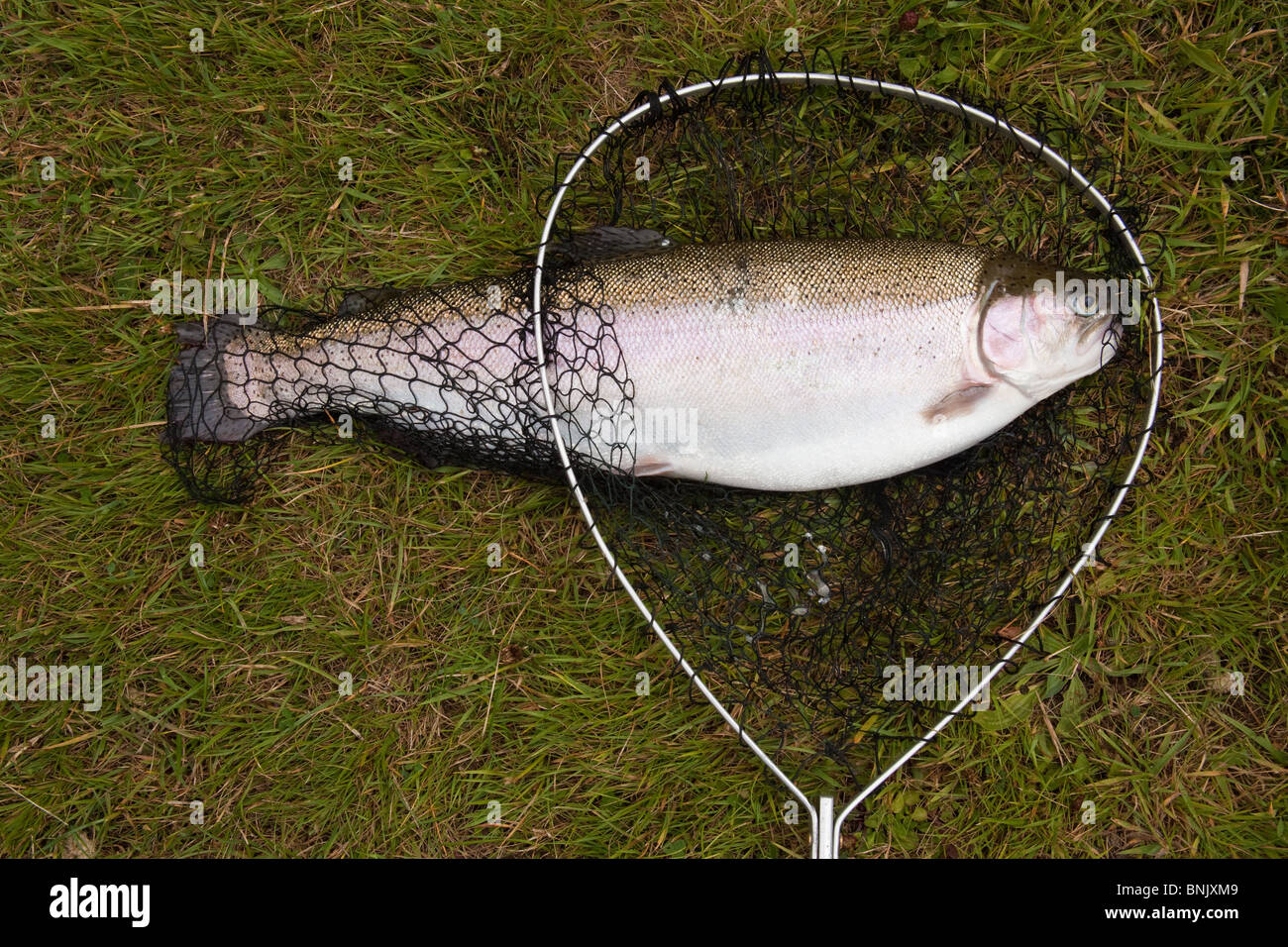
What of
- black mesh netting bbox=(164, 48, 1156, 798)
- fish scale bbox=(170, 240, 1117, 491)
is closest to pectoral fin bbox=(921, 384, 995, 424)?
fish scale bbox=(170, 240, 1117, 491)

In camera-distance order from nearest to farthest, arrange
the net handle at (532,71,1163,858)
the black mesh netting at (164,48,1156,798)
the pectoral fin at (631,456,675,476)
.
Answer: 1. the net handle at (532,71,1163,858)
2. the pectoral fin at (631,456,675,476)
3. the black mesh netting at (164,48,1156,798)

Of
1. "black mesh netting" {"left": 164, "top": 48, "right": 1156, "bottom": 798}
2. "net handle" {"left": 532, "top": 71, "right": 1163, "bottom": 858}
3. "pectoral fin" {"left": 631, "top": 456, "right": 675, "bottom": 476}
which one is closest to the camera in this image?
"net handle" {"left": 532, "top": 71, "right": 1163, "bottom": 858}

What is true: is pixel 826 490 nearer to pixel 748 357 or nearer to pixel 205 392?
pixel 748 357

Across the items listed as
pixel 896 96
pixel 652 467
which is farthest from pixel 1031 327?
pixel 652 467

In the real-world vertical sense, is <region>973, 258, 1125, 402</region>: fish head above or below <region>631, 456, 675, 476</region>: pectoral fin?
above

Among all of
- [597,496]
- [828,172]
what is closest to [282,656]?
[597,496]

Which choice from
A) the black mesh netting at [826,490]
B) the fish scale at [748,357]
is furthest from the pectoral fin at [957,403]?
the black mesh netting at [826,490]

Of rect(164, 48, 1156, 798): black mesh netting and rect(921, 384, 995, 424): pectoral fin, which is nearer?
rect(921, 384, 995, 424): pectoral fin

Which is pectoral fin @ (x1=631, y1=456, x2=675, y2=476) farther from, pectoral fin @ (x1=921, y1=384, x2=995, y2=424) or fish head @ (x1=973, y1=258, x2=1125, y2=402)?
fish head @ (x1=973, y1=258, x2=1125, y2=402)
